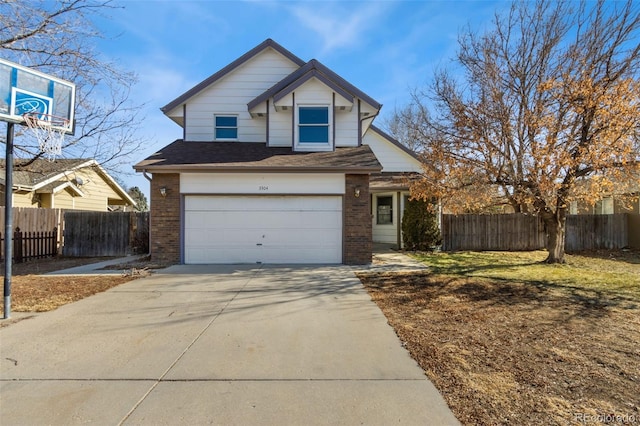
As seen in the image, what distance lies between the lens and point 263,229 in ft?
37.9

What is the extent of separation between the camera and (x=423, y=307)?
649 cm

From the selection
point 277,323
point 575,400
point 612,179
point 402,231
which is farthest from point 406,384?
point 402,231

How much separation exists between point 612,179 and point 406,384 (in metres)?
9.92

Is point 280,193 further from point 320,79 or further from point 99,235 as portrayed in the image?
point 99,235

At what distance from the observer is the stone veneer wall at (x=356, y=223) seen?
11391 millimetres

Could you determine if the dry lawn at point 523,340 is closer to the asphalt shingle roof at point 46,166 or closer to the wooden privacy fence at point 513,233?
the wooden privacy fence at point 513,233

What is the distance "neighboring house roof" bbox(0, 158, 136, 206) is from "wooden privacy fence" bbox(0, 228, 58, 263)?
2.24 meters

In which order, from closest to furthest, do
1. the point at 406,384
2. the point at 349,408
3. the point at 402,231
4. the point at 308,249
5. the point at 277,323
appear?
1. the point at 349,408
2. the point at 406,384
3. the point at 277,323
4. the point at 308,249
5. the point at 402,231

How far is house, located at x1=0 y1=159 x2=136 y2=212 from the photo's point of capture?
38.5 ft

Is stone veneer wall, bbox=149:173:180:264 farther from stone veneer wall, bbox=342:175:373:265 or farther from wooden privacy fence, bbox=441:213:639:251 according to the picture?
wooden privacy fence, bbox=441:213:639:251

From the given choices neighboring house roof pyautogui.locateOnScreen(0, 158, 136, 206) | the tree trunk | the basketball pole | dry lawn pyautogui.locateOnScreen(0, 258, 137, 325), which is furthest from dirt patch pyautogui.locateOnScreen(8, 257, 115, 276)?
the tree trunk

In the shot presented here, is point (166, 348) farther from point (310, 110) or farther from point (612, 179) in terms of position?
point (612, 179)

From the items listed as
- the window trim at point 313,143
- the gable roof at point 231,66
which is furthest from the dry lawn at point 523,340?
the gable roof at point 231,66

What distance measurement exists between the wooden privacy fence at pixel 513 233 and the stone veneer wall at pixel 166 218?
10.9 metres
